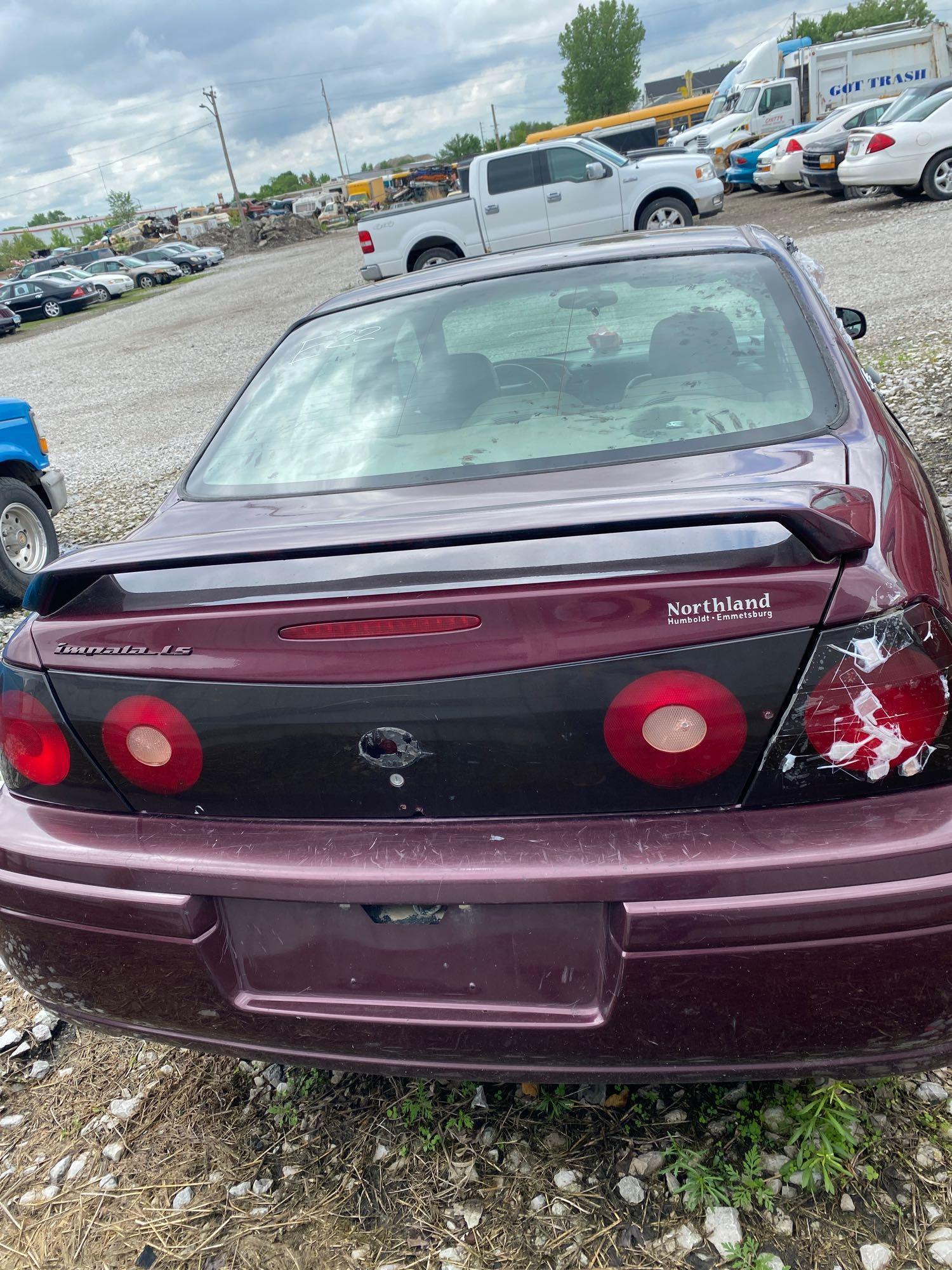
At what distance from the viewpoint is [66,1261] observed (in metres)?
1.81

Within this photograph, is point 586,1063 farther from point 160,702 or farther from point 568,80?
point 568,80

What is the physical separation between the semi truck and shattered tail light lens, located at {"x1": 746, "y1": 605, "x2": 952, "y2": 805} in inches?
1069

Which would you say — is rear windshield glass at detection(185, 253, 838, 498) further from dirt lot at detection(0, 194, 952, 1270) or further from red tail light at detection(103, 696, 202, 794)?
dirt lot at detection(0, 194, 952, 1270)

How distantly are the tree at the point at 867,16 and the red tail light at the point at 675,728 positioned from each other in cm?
9128

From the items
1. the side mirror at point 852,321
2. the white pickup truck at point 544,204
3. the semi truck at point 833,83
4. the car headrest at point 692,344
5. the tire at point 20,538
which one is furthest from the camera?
the semi truck at point 833,83

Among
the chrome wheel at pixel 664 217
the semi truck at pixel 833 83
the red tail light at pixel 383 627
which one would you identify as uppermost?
the semi truck at pixel 833 83

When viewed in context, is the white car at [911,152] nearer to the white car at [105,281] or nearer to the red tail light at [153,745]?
the red tail light at [153,745]

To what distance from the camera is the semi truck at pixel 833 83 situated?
2522cm

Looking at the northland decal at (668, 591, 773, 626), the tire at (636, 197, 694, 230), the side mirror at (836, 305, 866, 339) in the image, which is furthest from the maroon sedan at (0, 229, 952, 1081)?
the tire at (636, 197, 694, 230)

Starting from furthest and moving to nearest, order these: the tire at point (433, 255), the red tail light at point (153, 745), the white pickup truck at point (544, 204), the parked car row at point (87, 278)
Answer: the parked car row at point (87, 278) → the tire at point (433, 255) → the white pickup truck at point (544, 204) → the red tail light at point (153, 745)

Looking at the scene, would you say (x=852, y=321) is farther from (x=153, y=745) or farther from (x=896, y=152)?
(x=896, y=152)

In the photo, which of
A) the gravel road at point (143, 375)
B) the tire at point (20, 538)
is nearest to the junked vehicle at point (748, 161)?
the gravel road at point (143, 375)

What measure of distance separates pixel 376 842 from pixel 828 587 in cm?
81

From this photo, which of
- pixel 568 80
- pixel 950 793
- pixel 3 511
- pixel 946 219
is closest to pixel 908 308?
pixel 946 219
